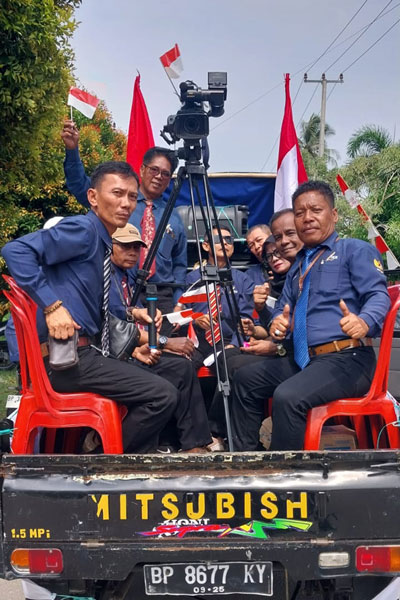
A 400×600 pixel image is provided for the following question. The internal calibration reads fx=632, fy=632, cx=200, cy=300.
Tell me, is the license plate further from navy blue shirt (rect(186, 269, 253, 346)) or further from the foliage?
the foliage

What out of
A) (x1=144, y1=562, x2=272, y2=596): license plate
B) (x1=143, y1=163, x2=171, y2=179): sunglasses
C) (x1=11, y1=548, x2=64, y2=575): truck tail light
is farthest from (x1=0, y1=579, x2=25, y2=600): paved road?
(x1=143, y1=163, x2=171, y2=179): sunglasses

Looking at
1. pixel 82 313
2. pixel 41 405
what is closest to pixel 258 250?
pixel 82 313

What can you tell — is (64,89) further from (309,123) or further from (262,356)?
(309,123)

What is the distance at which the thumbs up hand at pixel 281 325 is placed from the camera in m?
3.27

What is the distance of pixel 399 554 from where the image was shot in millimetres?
2395

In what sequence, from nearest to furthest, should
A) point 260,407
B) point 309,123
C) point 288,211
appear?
point 260,407, point 288,211, point 309,123

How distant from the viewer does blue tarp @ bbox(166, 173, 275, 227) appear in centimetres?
585

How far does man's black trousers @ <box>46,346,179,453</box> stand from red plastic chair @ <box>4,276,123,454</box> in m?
0.05

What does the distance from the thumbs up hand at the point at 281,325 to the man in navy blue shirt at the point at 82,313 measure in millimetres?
691

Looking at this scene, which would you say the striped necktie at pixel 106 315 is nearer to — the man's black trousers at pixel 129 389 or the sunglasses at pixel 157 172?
the man's black trousers at pixel 129 389

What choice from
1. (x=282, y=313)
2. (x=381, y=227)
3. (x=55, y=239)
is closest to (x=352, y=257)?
(x=282, y=313)

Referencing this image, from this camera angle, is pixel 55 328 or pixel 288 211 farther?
pixel 288 211

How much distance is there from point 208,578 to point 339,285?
1497mm

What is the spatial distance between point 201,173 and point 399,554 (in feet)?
6.89
